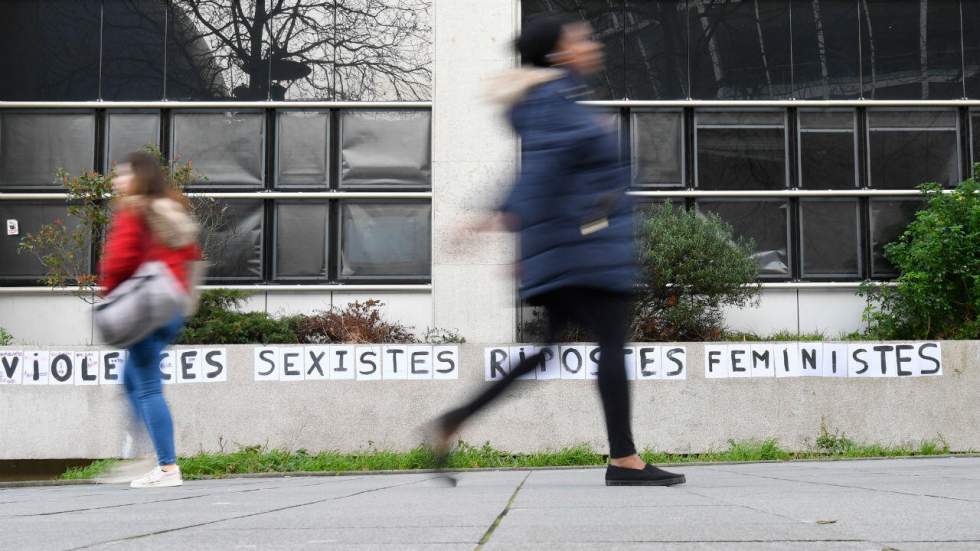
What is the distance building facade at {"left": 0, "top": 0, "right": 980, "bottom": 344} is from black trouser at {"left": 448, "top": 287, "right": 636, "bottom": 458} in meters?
9.47

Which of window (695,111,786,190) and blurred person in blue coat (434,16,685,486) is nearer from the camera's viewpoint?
blurred person in blue coat (434,16,685,486)

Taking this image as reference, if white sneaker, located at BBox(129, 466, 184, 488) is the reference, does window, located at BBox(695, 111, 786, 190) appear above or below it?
above

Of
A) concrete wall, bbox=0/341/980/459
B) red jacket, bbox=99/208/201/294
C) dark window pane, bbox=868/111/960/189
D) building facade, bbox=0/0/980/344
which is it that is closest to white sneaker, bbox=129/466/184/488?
red jacket, bbox=99/208/201/294

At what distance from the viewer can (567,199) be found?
4.41m

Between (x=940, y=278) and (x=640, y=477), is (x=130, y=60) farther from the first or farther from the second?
(x=640, y=477)

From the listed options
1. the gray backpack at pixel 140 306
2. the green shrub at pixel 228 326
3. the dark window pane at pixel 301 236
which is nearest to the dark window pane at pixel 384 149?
the dark window pane at pixel 301 236

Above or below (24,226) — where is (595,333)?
below

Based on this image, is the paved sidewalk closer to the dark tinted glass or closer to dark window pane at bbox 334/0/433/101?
dark window pane at bbox 334/0/433/101

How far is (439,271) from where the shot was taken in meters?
12.8

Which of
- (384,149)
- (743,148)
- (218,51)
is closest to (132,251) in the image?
(384,149)

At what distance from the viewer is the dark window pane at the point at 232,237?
13828 mm

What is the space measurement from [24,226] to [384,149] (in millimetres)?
4853

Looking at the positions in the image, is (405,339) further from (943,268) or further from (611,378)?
(611,378)

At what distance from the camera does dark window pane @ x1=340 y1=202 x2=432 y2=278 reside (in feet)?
45.8
